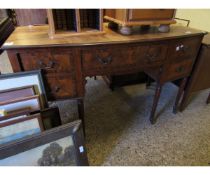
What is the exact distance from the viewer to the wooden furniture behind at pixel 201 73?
1.40 m

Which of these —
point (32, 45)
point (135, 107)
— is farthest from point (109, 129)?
point (32, 45)

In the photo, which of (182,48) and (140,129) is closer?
(182,48)

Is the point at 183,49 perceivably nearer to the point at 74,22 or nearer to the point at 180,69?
the point at 180,69

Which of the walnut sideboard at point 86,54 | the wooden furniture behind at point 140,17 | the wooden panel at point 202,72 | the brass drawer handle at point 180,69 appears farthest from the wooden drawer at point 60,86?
the wooden panel at point 202,72

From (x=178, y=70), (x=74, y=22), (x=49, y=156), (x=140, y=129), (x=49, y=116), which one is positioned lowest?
(x=140, y=129)

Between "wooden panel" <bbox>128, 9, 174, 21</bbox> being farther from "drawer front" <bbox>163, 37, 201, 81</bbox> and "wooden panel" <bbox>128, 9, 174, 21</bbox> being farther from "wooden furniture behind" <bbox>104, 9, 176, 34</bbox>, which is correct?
"drawer front" <bbox>163, 37, 201, 81</bbox>

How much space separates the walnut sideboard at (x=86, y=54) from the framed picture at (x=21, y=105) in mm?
98

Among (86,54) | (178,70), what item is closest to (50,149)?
(86,54)

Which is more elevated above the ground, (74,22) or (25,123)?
(74,22)

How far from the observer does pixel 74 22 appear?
107 centimetres

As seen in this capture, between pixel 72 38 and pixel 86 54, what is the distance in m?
0.14

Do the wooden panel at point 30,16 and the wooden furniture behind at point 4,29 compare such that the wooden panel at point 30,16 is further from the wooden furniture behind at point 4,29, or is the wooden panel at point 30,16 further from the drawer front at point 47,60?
the drawer front at point 47,60

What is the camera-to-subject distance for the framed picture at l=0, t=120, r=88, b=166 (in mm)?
799
